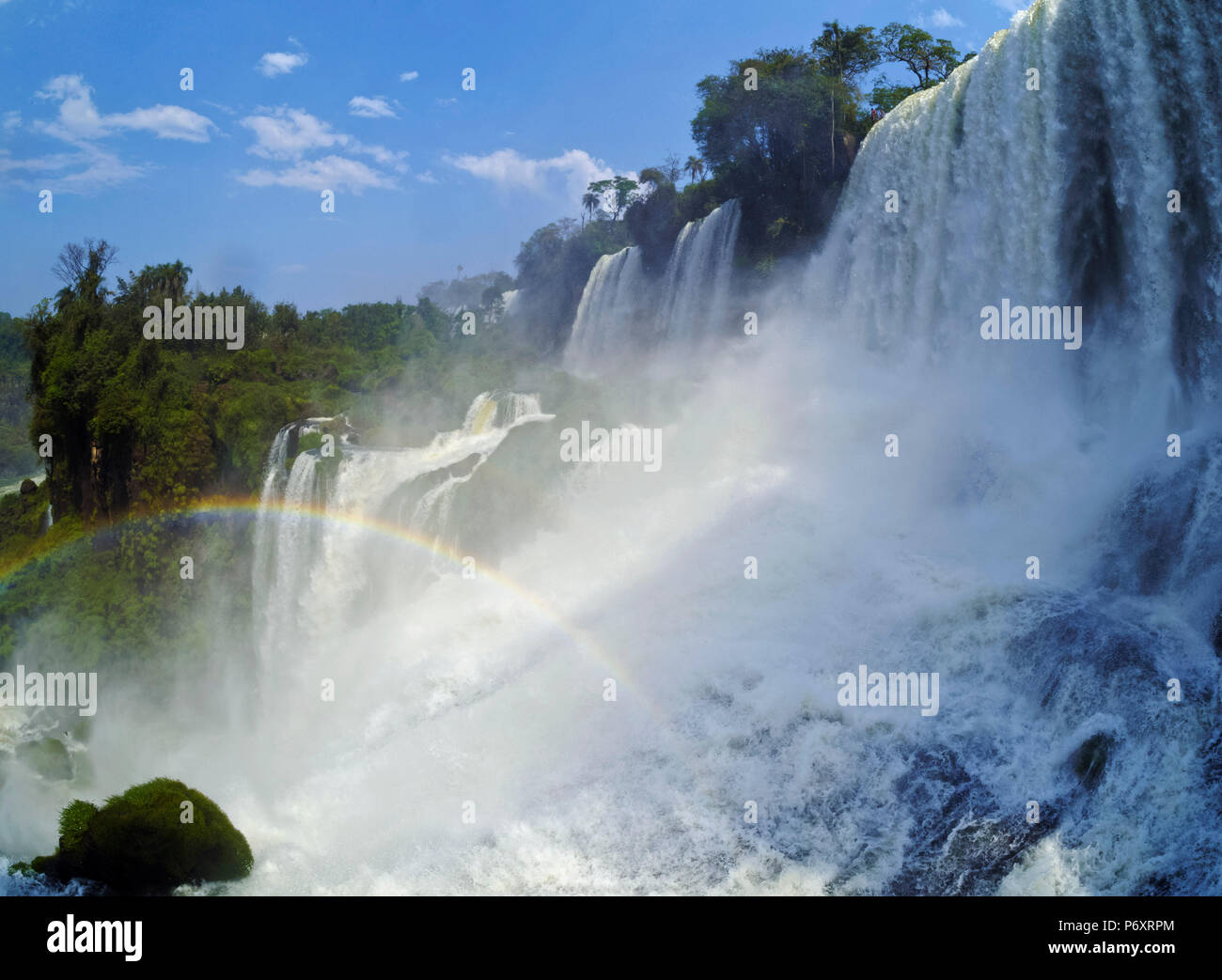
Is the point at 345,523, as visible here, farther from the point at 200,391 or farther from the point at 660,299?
the point at 660,299

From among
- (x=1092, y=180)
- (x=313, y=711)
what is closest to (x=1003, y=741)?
(x=1092, y=180)

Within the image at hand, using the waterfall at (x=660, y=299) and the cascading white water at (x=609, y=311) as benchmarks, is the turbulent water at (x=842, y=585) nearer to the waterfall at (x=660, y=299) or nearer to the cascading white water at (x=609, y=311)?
the waterfall at (x=660, y=299)

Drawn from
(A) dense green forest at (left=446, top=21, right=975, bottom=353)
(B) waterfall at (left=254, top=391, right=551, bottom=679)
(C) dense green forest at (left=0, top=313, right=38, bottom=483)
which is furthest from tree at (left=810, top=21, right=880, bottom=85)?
(C) dense green forest at (left=0, top=313, right=38, bottom=483)

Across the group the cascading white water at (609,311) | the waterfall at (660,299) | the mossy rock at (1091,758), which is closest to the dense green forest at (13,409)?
the cascading white water at (609,311)

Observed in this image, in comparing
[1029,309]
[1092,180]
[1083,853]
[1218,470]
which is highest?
[1092,180]

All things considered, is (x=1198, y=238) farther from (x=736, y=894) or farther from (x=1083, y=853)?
(x=736, y=894)

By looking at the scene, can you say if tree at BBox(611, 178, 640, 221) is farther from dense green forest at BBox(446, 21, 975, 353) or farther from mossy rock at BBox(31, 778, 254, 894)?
mossy rock at BBox(31, 778, 254, 894)
